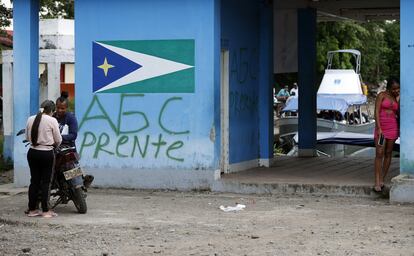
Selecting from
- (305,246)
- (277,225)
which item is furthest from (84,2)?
(305,246)

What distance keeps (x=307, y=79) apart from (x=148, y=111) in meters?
6.08

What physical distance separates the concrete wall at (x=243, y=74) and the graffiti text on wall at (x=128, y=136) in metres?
1.41

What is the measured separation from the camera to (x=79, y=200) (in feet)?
38.0

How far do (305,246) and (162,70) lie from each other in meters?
5.58

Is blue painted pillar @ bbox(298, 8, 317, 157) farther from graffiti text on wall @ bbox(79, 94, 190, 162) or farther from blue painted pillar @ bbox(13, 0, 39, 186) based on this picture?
blue painted pillar @ bbox(13, 0, 39, 186)

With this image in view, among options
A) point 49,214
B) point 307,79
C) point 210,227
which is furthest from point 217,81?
point 307,79

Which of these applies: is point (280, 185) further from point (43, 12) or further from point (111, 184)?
point (43, 12)

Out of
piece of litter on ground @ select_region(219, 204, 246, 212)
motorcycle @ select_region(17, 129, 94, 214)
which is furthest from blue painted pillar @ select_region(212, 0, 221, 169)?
motorcycle @ select_region(17, 129, 94, 214)

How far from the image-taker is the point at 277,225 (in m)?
10.7

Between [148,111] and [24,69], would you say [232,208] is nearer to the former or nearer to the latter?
[148,111]

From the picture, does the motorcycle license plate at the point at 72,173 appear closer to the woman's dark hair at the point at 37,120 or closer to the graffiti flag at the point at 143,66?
the woman's dark hair at the point at 37,120

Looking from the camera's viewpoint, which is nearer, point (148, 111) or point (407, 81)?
point (407, 81)

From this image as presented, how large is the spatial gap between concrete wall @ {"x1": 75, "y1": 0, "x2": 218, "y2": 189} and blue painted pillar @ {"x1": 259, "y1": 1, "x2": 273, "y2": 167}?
106 inches

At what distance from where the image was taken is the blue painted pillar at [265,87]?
16109mm
